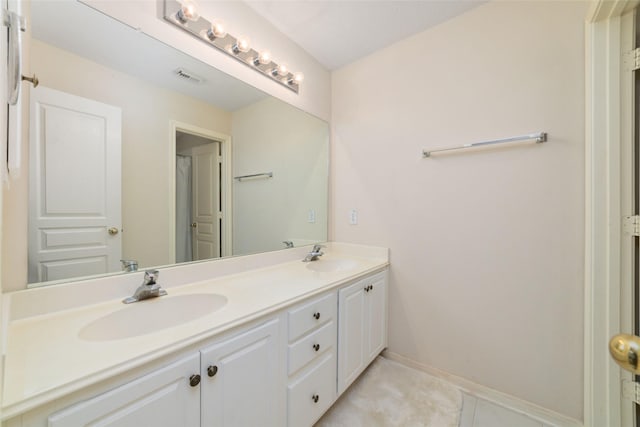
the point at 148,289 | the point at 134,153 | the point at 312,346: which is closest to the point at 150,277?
the point at 148,289

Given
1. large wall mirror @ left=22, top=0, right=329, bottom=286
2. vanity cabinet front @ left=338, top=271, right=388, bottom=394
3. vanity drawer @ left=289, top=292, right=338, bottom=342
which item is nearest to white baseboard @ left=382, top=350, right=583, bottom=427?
vanity cabinet front @ left=338, top=271, right=388, bottom=394

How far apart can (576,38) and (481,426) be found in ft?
6.75

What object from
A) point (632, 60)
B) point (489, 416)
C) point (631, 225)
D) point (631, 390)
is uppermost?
point (632, 60)

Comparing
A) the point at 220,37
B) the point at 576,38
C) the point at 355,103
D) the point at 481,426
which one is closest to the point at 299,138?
the point at 355,103

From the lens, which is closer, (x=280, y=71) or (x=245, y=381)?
(x=245, y=381)

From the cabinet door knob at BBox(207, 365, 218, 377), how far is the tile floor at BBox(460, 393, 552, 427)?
136cm

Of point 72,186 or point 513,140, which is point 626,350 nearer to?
point 513,140

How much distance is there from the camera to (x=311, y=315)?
1220mm

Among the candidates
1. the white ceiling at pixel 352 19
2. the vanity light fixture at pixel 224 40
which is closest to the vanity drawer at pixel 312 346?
the vanity light fixture at pixel 224 40

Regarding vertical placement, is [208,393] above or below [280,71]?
below

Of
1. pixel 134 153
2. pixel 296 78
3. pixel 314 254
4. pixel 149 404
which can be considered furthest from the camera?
pixel 314 254

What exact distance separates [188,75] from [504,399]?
2.56 meters

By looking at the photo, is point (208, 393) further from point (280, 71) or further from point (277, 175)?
point (280, 71)

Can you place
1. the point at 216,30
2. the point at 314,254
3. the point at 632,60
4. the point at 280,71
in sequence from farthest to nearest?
1. the point at 314,254
2. the point at 280,71
3. the point at 216,30
4. the point at 632,60
